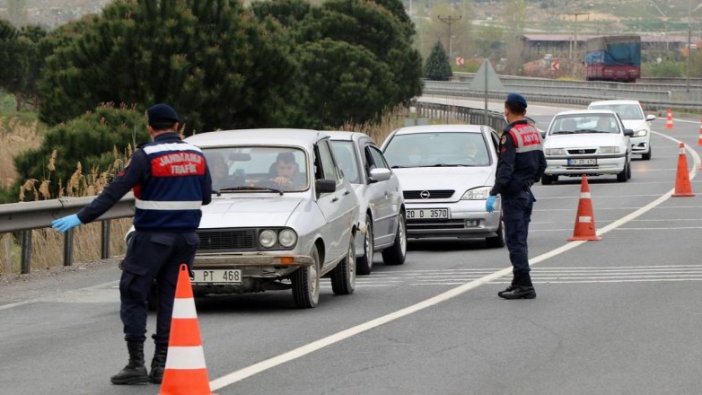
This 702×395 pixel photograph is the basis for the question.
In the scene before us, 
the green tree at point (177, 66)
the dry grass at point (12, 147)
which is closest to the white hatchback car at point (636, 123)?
the green tree at point (177, 66)

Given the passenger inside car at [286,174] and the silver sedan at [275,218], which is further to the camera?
the passenger inside car at [286,174]

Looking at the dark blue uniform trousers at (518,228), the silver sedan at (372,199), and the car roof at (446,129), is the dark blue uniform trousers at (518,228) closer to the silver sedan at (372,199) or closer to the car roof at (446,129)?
the silver sedan at (372,199)

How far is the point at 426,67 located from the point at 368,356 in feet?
424

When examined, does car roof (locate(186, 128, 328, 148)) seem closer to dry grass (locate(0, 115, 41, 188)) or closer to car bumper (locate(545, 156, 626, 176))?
dry grass (locate(0, 115, 41, 188))

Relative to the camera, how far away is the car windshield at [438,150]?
21.8 meters

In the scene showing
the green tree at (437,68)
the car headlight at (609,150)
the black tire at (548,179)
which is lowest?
the black tire at (548,179)

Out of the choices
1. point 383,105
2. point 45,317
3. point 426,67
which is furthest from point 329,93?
point 426,67

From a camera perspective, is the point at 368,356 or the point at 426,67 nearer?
the point at 368,356

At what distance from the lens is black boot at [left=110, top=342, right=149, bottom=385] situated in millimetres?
10086

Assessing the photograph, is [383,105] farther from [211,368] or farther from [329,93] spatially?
[211,368]

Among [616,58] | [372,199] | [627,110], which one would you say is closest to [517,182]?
[372,199]

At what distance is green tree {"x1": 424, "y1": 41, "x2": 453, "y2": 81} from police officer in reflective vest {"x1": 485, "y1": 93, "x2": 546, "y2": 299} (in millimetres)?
123882

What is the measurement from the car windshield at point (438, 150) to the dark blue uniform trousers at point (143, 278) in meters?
11.8

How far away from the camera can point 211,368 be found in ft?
35.1
